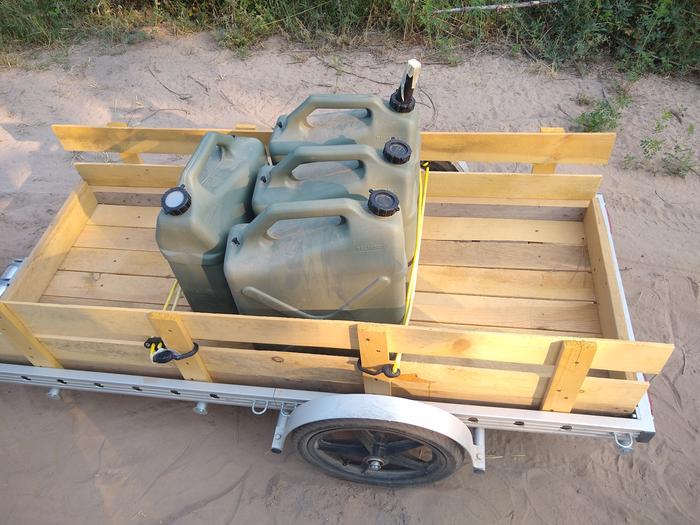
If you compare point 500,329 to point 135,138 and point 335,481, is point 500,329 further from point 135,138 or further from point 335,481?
point 135,138

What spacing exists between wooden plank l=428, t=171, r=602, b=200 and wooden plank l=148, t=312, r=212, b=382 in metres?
1.63

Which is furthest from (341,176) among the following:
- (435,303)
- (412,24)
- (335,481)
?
(412,24)

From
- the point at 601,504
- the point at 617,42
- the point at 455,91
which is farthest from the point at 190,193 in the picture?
the point at 617,42

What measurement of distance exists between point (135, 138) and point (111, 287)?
933 millimetres

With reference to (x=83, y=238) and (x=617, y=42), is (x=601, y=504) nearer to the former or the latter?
(x=83, y=238)

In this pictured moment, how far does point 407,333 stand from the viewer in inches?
72.1

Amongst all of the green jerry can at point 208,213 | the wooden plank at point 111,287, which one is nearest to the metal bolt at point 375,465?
the green jerry can at point 208,213

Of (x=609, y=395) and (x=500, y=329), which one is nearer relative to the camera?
(x=609, y=395)

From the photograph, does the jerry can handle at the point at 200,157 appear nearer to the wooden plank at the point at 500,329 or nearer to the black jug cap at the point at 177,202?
the black jug cap at the point at 177,202

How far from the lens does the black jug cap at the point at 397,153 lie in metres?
2.09

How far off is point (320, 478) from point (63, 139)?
8.57 ft

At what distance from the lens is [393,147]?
212 cm

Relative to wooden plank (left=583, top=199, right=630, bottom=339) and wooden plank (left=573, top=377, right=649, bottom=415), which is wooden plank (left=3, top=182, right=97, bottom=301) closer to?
wooden plank (left=573, top=377, right=649, bottom=415)

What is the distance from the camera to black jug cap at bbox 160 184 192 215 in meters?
1.96
